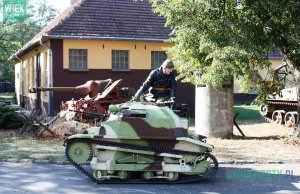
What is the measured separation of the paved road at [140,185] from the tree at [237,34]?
4423 mm

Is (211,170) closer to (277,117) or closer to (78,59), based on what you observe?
(277,117)

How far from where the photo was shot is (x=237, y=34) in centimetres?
1400

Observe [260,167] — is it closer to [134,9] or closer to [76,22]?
[76,22]

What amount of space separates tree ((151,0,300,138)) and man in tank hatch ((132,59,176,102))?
3888mm

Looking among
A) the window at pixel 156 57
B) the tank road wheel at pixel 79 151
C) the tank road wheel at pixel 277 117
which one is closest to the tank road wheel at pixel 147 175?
the tank road wheel at pixel 79 151

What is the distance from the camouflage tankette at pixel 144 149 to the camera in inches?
348

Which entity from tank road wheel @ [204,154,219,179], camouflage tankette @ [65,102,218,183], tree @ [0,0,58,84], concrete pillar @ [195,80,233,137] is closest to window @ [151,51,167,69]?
A: concrete pillar @ [195,80,233,137]

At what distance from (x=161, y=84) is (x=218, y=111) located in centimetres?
555

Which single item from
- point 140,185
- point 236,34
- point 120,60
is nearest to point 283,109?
point 120,60

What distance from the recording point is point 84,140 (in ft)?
29.8

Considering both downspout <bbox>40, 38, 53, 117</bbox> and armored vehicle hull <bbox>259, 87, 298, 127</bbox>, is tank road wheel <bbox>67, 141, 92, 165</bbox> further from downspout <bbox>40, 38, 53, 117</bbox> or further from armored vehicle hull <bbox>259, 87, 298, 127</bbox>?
downspout <bbox>40, 38, 53, 117</bbox>

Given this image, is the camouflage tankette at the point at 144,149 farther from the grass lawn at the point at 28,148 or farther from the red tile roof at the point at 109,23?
the red tile roof at the point at 109,23

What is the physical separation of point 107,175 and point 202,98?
25.4 feet

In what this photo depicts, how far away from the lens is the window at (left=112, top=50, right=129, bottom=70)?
22.6m
